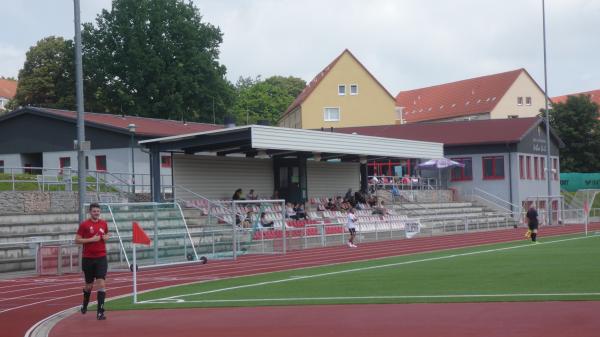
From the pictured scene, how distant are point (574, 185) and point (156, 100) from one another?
3624cm

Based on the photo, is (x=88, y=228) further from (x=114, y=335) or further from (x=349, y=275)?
(x=349, y=275)

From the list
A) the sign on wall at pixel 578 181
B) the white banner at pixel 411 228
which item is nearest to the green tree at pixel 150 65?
the white banner at pixel 411 228

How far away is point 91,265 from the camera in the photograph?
14.2m

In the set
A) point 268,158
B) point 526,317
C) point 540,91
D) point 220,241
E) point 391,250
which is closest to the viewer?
point 526,317

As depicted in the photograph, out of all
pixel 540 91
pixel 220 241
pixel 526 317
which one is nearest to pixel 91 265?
pixel 526 317

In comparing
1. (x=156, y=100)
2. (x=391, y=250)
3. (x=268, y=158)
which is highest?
(x=156, y=100)

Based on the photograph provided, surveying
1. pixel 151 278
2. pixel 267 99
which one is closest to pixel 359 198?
pixel 151 278

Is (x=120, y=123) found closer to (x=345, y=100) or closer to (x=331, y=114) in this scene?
(x=331, y=114)

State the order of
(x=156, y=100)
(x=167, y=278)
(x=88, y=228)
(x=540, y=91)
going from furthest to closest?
(x=540, y=91) → (x=156, y=100) → (x=167, y=278) → (x=88, y=228)

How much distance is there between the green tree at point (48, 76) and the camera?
67250 millimetres

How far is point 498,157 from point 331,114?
2880 centimetres

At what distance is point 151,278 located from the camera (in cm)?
2277

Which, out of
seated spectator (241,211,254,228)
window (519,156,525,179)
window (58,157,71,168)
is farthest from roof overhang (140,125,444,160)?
window (519,156,525,179)

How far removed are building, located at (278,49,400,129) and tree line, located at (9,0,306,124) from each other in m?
16.0
